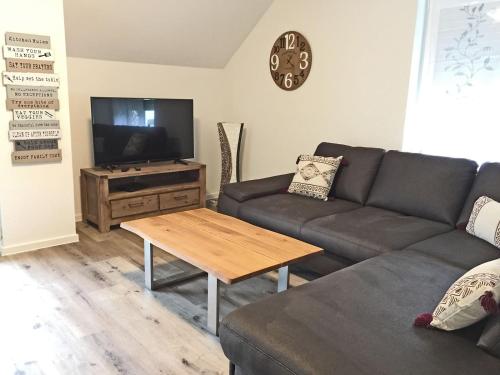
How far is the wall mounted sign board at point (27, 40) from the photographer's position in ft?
9.83

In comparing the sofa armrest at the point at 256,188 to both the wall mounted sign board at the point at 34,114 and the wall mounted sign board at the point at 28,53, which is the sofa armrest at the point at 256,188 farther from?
the wall mounted sign board at the point at 28,53

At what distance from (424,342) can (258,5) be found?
12.6 ft

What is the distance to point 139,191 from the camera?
158 inches

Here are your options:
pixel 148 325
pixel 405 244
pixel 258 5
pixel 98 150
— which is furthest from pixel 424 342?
pixel 258 5

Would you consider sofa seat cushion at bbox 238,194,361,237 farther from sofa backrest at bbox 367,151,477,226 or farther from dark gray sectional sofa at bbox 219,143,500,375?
sofa backrest at bbox 367,151,477,226

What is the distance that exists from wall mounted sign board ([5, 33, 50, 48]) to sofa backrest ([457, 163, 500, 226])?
10.6ft

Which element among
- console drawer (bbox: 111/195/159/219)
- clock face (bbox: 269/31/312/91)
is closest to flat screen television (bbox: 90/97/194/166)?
console drawer (bbox: 111/195/159/219)

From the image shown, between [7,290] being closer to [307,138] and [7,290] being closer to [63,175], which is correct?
[63,175]

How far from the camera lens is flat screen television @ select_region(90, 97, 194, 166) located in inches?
151

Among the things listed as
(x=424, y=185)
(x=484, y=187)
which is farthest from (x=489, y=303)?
(x=424, y=185)

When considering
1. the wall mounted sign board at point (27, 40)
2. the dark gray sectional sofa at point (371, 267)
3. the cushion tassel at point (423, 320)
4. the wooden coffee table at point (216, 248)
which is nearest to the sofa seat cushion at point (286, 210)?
the dark gray sectional sofa at point (371, 267)

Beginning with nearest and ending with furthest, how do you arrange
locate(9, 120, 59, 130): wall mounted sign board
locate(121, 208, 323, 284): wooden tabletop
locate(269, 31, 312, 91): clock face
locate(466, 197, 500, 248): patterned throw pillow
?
1. locate(121, 208, 323, 284): wooden tabletop
2. locate(466, 197, 500, 248): patterned throw pillow
3. locate(9, 120, 59, 130): wall mounted sign board
4. locate(269, 31, 312, 91): clock face

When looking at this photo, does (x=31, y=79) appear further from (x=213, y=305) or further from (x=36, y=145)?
(x=213, y=305)

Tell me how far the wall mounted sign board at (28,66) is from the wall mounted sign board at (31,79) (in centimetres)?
3
